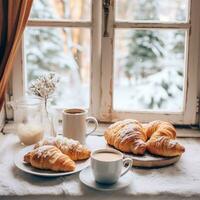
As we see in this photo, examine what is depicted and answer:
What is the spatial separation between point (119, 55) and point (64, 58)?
23cm

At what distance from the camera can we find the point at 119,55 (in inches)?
70.7

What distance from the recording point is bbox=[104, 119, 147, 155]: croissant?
1.39 m

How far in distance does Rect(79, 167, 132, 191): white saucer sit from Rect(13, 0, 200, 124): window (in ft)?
1.65

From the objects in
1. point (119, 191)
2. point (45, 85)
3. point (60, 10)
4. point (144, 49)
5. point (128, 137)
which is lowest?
point (119, 191)

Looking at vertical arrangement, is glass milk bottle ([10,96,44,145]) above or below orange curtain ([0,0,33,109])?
below

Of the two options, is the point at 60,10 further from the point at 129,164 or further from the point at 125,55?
the point at 129,164

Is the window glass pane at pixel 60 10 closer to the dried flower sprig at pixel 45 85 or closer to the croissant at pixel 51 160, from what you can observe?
the dried flower sprig at pixel 45 85

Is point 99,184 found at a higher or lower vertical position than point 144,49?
lower

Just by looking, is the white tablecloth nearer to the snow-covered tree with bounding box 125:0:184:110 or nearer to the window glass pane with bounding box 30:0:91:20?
the snow-covered tree with bounding box 125:0:184:110

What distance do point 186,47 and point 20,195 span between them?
866 mm

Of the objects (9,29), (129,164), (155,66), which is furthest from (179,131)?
(9,29)

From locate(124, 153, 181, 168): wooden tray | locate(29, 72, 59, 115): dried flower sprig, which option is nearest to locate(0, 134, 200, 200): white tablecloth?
locate(124, 153, 181, 168): wooden tray

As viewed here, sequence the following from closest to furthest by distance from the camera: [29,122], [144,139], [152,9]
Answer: [144,139] < [29,122] < [152,9]

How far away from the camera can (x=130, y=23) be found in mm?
1701
